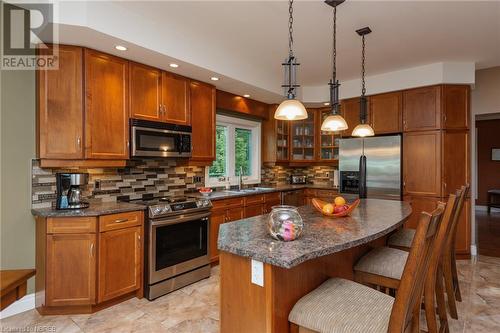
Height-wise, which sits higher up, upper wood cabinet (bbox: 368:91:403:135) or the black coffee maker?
upper wood cabinet (bbox: 368:91:403:135)

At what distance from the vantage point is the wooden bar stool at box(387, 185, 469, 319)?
2318 millimetres

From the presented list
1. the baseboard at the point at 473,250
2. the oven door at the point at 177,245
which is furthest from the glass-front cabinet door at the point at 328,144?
the oven door at the point at 177,245

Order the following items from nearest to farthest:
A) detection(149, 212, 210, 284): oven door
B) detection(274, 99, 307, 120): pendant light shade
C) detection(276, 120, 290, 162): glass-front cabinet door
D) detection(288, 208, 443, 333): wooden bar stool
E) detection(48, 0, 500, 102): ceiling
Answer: detection(288, 208, 443, 333): wooden bar stool < detection(274, 99, 307, 120): pendant light shade < detection(48, 0, 500, 102): ceiling < detection(149, 212, 210, 284): oven door < detection(276, 120, 290, 162): glass-front cabinet door

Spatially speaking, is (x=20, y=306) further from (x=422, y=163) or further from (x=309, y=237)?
(x=422, y=163)

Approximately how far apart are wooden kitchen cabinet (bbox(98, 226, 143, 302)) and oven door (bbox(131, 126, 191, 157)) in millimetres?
847

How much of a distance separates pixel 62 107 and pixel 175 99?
3.94ft

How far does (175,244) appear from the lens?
3033mm

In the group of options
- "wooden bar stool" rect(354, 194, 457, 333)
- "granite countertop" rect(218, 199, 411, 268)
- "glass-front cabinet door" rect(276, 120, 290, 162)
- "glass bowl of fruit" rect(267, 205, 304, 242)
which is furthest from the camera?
"glass-front cabinet door" rect(276, 120, 290, 162)

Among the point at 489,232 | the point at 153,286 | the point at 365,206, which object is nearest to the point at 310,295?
the point at 365,206

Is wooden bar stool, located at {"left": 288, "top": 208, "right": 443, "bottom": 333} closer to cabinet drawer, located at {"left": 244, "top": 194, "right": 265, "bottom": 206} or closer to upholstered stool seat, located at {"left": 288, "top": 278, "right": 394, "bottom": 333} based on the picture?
upholstered stool seat, located at {"left": 288, "top": 278, "right": 394, "bottom": 333}

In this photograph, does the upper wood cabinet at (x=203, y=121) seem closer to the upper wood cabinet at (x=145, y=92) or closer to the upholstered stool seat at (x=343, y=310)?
the upper wood cabinet at (x=145, y=92)

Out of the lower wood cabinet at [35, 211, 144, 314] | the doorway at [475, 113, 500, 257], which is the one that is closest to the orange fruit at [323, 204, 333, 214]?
the lower wood cabinet at [35, 211, 144, 314]

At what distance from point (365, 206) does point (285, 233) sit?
63.0 inches

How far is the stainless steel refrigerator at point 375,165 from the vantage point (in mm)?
4262
